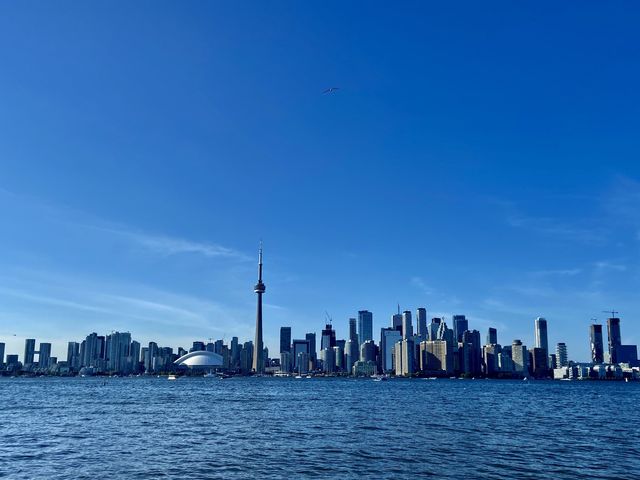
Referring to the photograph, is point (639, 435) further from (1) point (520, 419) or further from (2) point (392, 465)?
(2) point (392, 465)

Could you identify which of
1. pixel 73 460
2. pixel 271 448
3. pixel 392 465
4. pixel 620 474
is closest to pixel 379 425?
pixel 271 448

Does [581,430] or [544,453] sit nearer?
[544,453]

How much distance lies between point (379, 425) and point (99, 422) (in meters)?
35.9

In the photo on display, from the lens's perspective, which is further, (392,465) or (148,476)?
(392,465)

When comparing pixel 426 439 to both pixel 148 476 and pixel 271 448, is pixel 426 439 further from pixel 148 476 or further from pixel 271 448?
pixel 148 476

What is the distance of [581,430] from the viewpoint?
226ft

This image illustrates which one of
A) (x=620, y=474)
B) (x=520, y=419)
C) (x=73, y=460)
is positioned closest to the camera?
(x=620, y=474)

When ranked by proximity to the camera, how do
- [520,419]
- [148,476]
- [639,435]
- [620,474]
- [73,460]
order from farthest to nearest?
1. [520,419]
2. [639,435]
3. [73,460]
4. [620,474]
5. [148,476]

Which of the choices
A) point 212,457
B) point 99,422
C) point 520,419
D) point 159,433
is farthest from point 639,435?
point 99,422

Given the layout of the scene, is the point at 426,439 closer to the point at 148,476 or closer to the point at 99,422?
the point at 148,476

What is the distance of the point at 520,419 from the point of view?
8156cm

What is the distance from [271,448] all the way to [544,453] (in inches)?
948

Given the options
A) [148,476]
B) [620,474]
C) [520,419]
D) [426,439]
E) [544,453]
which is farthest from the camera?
[520,419]

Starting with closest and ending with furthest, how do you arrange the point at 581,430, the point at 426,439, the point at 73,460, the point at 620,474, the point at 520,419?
the point at 620,474 → the point at 73,460 → the point at 426,439 → the point at 581,430 → the point at 520,419
